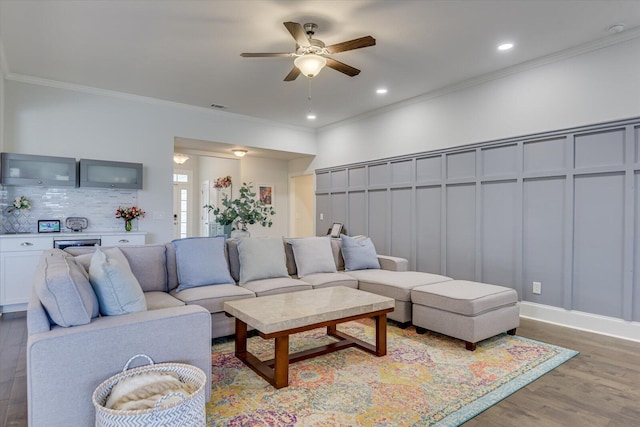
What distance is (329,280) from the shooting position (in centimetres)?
391

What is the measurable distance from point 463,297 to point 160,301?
254 centimetres

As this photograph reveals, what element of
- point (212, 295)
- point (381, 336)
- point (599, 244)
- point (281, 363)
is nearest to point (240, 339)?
point (212, 295)

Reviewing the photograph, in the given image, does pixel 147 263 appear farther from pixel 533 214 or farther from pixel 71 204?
pixel 533 214

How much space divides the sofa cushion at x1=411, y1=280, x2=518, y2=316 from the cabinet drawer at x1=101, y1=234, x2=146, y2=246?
3.72m

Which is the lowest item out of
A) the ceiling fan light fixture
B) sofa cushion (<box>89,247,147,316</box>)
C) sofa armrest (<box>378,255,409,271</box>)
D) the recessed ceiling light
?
sofa armrest (<box>378,255,409,271</box>)

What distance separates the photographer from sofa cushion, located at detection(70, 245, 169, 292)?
3.29 metres

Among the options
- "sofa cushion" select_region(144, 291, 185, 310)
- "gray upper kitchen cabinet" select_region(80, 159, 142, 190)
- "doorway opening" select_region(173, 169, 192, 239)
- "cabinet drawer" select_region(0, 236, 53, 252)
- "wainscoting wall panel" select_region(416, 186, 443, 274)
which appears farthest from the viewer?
"doorway opening" select_region(173, 169, 192, 239)

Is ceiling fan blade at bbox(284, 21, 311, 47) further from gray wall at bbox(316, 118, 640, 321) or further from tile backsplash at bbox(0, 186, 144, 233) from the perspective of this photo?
tile backsplash at bbox(0, 186, 144, 233)

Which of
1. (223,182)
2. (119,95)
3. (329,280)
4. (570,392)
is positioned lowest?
(570,392)

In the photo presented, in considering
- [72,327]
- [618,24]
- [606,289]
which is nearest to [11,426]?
[72,327]

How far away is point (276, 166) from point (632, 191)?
6.10m

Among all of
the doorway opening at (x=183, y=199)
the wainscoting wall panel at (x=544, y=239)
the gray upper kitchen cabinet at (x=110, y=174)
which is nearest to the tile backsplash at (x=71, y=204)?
the gray upper kitchen cabinet at (x=110, y=174)

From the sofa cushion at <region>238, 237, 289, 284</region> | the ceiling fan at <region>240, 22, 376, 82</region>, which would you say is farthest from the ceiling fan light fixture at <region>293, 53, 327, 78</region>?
the sofa cushion at <region>238, 237, 289, 284</region>

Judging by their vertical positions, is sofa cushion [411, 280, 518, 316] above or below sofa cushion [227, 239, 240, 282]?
below
